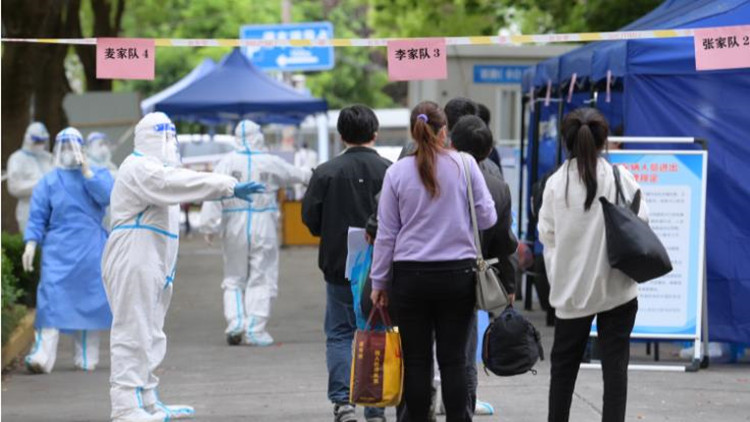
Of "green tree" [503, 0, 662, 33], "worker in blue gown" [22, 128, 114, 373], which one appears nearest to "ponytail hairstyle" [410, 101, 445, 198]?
"worker in blue gown" [22, 128, 114, 373]

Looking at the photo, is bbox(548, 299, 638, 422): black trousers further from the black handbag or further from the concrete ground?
the concrete ground

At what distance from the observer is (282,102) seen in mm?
21375

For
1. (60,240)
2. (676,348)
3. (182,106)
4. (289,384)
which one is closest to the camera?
(289,384)

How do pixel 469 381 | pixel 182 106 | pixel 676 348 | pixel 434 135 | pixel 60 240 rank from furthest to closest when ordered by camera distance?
pixel 182 106, pixel 676 348, pixel 60 240, pixel 469 381, pixel 434 135

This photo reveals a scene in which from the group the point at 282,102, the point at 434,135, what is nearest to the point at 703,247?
the point at 434,135

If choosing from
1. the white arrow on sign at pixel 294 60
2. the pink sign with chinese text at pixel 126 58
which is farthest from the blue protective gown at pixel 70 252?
the white arrow on sign at pixel 294 60

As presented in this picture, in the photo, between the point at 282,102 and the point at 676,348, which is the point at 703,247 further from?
the point at 282,102

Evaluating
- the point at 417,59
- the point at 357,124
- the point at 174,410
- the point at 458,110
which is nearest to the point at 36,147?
the point at 174,410

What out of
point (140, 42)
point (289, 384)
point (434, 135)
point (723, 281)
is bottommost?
point (289, 384)

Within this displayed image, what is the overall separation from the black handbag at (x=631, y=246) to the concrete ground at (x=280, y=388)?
1911mm

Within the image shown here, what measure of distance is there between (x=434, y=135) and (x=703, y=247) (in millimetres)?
4103

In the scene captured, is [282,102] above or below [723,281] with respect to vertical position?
above

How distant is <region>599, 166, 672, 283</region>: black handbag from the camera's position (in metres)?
6.81

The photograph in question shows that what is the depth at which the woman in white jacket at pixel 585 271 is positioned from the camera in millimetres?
6945
